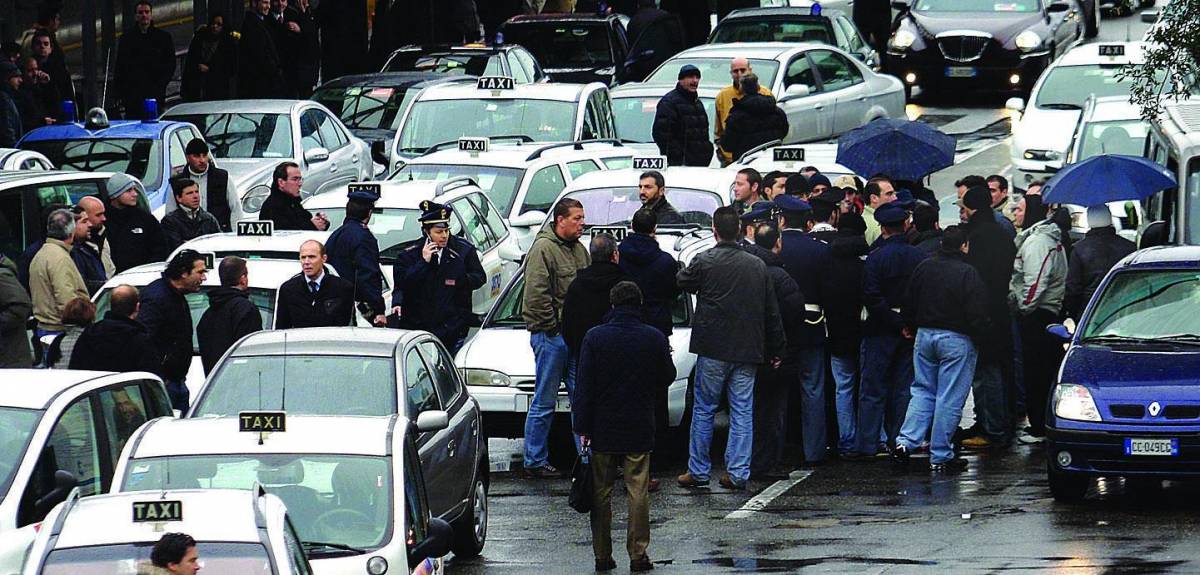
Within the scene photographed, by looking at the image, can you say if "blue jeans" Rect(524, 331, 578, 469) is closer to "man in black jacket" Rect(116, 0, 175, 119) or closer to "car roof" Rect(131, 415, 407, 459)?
"car roof" Rect(131, 415, 407, 459)

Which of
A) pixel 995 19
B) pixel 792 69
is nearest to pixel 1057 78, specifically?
pixel 792 69

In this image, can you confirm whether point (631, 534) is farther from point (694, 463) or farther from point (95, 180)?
point (95, 180)

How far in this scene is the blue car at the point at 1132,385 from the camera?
43.0 feet

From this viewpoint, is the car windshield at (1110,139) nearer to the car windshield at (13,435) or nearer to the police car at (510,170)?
the police car at (510,170)

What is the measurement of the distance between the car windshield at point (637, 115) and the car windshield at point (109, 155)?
243 inches

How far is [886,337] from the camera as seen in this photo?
15.3 m

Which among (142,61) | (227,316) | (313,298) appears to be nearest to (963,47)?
(142,61)

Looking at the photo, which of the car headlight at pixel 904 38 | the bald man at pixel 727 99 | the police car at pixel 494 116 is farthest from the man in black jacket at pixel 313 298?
the car headlight at pixel 904 38

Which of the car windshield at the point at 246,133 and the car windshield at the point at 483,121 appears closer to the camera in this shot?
the car windshield at the point at 246,133

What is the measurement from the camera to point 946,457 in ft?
49.6

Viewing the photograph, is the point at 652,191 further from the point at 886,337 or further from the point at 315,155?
the point at 315,155

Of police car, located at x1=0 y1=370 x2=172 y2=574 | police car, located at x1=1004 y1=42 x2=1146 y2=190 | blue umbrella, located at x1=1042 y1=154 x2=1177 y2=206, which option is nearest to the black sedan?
police car, located at x1=1004 y1=42 x2=1146 y2=190

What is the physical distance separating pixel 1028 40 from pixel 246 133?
1348 cm

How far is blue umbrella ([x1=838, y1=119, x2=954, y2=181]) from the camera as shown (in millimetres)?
18781
